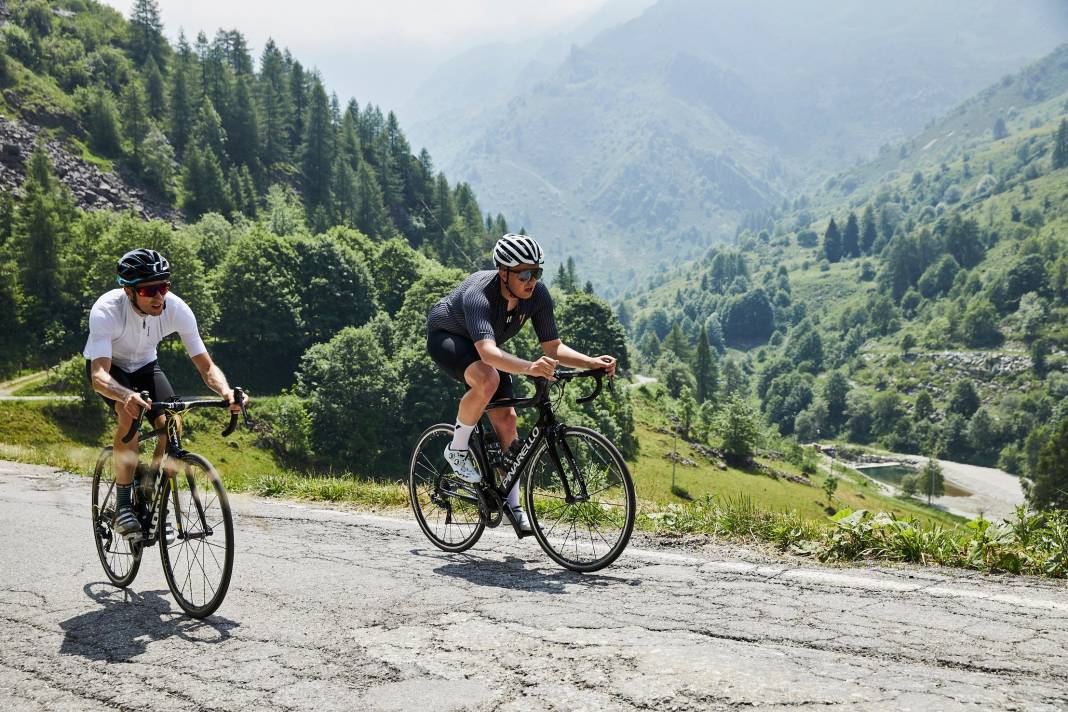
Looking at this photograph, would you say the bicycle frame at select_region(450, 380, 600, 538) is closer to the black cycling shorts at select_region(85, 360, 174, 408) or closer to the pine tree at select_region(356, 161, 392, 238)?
the black cycling shorts at select_region(85, 360, 174, 408)

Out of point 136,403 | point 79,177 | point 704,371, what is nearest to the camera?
point 136,403

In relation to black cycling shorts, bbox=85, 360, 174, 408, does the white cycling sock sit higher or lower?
lower

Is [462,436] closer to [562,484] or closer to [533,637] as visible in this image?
[562,484]

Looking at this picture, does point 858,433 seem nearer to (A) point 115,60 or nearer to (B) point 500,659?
(A) point 115,60

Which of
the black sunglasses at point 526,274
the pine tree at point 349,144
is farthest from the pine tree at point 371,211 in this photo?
the black sunglasses at point 526,274

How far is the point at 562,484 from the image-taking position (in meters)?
7.63

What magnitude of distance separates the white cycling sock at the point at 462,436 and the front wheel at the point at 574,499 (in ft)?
2.35

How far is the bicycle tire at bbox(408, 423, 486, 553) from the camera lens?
8.32 meters

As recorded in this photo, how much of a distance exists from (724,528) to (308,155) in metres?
163

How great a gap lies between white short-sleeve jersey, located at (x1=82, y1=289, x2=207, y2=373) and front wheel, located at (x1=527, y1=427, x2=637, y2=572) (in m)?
3.21

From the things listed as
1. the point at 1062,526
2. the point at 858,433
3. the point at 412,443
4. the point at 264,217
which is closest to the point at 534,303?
the point at 1062,526

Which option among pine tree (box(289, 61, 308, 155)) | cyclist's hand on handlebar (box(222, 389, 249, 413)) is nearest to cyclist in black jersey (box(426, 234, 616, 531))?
cyclist's hand on handlebar (box(222, 389, 249, 413))

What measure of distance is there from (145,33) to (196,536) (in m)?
189

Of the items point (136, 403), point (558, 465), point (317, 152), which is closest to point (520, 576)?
point (558, 465)
